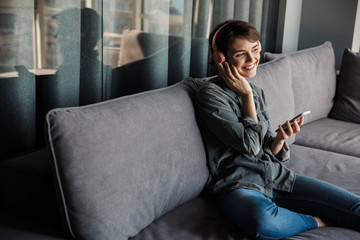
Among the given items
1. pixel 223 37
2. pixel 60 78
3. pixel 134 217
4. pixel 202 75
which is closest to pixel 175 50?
pixel 202 75

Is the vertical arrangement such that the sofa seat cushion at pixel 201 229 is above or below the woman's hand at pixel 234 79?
below

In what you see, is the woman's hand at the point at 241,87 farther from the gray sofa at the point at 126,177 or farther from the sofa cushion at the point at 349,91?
the sofa cushion at the point at 349,91

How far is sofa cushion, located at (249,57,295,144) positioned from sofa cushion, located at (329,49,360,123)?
500mm

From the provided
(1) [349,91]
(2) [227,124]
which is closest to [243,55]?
(2) [227,124]

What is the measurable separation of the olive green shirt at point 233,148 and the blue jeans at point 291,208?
4 centimetres

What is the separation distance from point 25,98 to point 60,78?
0.14 m

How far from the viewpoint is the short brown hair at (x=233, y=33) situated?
61.3 inches

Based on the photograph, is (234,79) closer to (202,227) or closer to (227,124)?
(227,124)

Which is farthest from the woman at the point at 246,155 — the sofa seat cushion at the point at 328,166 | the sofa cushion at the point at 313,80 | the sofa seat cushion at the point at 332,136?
the sofa cushion at the point at 313,80

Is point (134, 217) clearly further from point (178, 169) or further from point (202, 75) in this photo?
point (202, 75)

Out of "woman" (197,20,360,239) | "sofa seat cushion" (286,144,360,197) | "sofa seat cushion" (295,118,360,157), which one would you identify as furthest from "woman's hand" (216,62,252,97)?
"sofa seat cushion" (295,118,360,157)

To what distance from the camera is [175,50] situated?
2094 millimetres

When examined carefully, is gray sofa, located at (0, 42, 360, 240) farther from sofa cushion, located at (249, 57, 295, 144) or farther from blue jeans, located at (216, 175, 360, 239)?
sofa cushion, located at (249, 57, 295, 144)

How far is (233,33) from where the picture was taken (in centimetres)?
157
